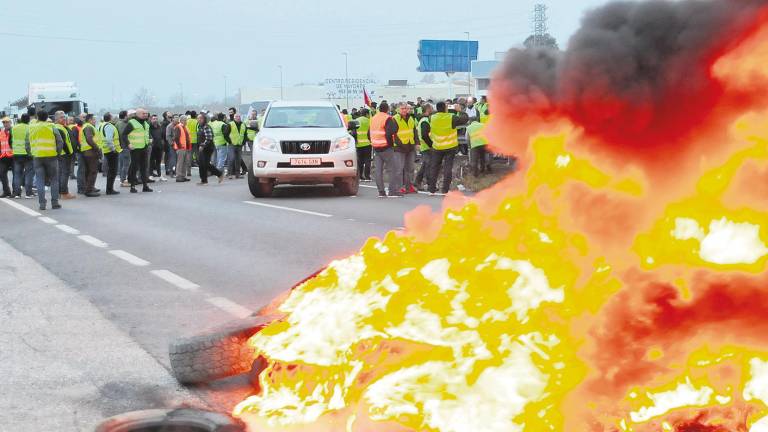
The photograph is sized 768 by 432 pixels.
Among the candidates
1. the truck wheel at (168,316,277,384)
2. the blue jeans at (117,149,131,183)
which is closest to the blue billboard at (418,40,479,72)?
the blue jeans at (117,149,131,183)

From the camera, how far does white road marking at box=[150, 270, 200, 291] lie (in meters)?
9.06

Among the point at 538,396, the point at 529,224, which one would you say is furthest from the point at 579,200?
the point at 538,396

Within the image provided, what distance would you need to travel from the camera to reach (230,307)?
7.92 m

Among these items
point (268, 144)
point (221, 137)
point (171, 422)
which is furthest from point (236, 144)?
point (171, 422)

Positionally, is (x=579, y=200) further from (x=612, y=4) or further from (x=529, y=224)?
(x=612, y=4)

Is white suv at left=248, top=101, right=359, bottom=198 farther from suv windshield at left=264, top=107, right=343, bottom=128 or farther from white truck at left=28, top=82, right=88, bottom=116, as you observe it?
white truck at left=28, top=82, right=88, bottom=116

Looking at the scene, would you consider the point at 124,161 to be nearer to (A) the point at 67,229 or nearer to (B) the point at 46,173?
(B) the point at 46,173

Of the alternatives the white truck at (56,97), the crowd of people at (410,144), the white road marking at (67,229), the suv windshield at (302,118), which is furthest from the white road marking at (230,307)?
the white truck at (56,97)

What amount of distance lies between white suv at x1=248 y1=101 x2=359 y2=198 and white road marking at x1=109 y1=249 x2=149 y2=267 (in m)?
7.92

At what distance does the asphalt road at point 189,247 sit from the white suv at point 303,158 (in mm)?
436

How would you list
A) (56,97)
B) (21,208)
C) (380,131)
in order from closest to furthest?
(380,131) < (21,208) < (56,97)

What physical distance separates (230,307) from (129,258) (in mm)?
3797

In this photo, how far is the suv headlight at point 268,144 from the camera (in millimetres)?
19844

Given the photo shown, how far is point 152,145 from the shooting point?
2884cm
